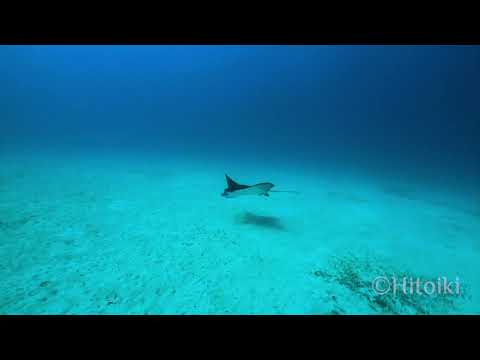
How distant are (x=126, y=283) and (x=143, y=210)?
3.65 meters

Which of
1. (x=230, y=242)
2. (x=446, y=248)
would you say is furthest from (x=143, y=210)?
(x=446, y=248)

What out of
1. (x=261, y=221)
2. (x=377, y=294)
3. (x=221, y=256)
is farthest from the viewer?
(x=261, y=221)

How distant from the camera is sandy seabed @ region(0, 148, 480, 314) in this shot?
3.10 m

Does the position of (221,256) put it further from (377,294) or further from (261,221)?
(377,294)

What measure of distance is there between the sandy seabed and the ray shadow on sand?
0.22ft

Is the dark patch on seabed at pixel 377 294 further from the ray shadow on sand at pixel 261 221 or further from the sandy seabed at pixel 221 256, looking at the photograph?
the ray shadow on sand at pixel 261 221

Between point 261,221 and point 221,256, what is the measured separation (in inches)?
93.6

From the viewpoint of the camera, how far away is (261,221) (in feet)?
21.0

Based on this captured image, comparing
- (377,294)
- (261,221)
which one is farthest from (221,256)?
(377,294)

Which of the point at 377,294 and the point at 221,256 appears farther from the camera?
the point at 221,256

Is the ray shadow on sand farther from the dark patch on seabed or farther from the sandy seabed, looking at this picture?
the dark patch on seabed
